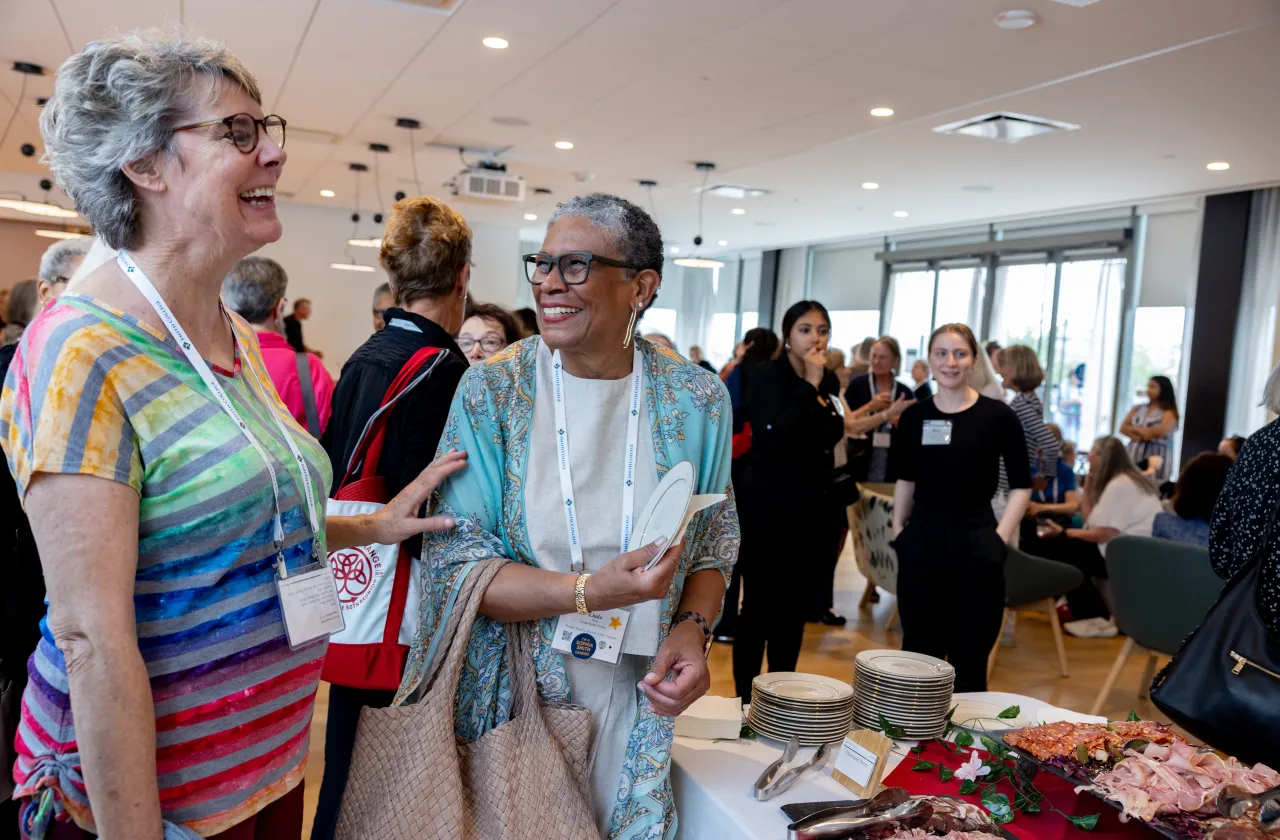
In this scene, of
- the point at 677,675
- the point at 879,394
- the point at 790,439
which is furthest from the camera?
the point at 879,394

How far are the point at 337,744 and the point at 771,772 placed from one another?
94 cm

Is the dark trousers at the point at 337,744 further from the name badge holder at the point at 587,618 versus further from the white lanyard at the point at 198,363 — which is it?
the white lanyard at the point at 198,363

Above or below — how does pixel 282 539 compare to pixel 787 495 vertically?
above

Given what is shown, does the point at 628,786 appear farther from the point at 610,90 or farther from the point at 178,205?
the point at 610,90

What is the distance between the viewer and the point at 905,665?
6.19 feet

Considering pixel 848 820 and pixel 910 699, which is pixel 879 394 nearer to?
pixel 910 699


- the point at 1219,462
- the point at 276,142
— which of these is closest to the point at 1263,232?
the point at 1219,462

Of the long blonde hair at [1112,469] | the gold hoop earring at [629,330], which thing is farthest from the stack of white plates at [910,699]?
the long blonde hair at [1112,469]

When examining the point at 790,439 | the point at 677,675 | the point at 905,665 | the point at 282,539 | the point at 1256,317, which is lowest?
the point at 905,665

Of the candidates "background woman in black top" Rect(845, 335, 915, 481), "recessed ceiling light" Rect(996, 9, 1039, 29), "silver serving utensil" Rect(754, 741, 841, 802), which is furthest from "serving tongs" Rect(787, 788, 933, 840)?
"background woman in black top" Rect(845, 335, 915, 481)

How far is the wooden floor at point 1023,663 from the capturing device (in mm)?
4445

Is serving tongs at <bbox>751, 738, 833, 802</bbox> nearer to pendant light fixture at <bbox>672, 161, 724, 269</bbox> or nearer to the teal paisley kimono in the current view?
the teal paisley kimono

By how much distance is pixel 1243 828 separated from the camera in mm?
1259

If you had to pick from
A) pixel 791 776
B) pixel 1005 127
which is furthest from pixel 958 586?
pixel 1005 127
